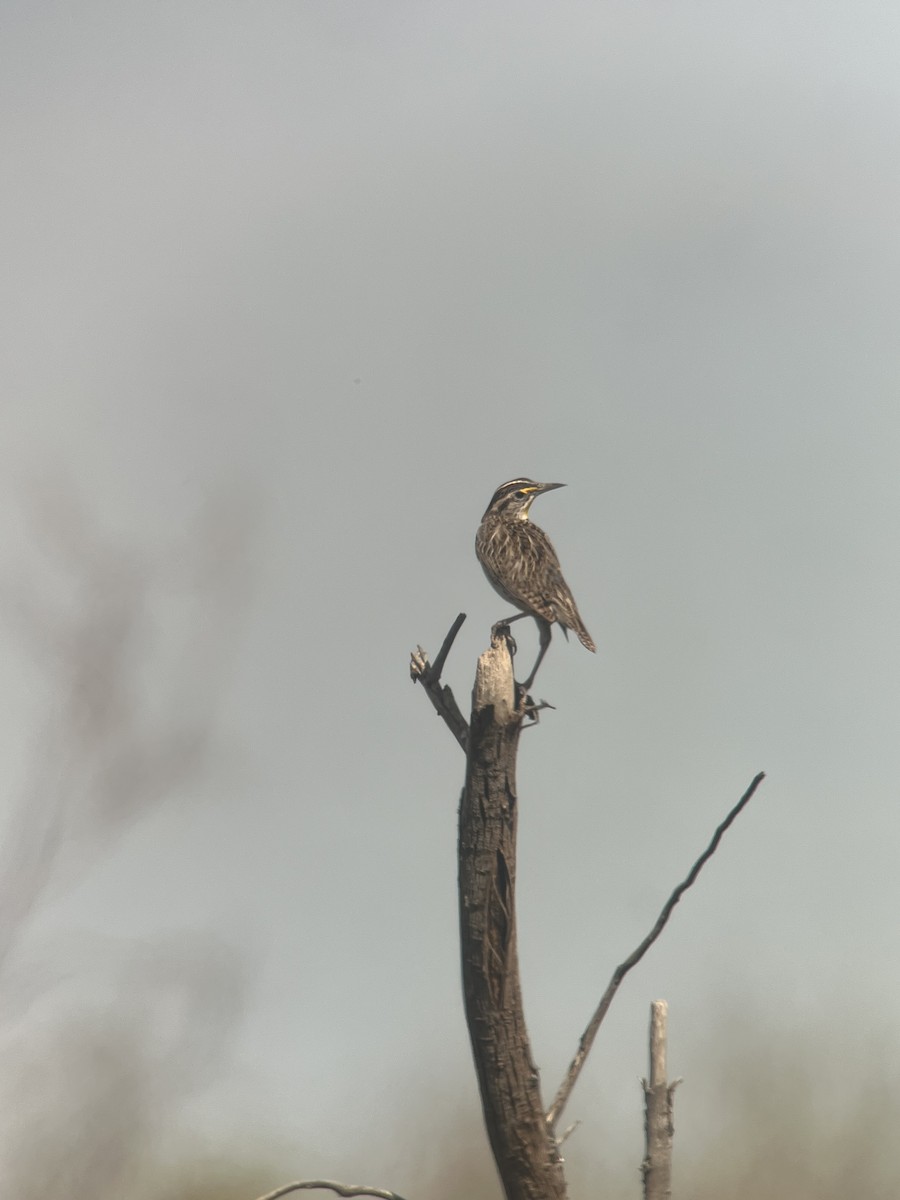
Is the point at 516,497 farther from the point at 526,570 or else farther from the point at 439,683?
the point at 439,683

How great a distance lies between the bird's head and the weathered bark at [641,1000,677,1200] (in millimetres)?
5330

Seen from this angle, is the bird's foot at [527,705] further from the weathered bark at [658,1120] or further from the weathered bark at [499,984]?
the weathered bark at [658,1120]

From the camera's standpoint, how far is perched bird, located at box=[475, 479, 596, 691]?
27.7 feet

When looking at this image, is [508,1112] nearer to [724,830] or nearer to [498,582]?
[724,830]

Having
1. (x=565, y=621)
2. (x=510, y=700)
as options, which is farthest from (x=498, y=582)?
(x=510, y=700)

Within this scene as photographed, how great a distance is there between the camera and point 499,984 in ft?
17.6

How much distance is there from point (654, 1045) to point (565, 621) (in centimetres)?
351

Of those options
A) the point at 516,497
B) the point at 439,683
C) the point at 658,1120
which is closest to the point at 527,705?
the point at 439,683

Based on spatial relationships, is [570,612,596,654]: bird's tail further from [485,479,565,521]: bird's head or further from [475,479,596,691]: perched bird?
[485,479,565,521]: bird's head

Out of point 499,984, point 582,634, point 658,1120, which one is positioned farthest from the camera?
point 582,634

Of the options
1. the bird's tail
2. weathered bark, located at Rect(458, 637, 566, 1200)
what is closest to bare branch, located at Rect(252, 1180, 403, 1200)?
weathered bark, located at Rect(458, 637, 566, 1200)

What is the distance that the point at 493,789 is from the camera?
17.9 feet

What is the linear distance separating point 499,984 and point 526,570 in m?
4.00

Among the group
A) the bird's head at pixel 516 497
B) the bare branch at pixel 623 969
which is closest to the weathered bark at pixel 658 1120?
the bare branch at pixel 623 969
